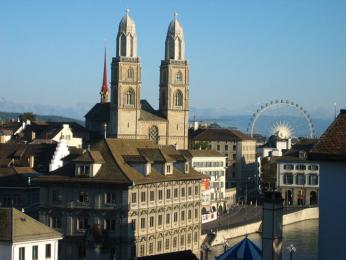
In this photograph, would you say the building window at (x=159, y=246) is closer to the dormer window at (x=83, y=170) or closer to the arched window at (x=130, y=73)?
the dormer window at (x=83, y=170)

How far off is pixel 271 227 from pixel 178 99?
10321cm

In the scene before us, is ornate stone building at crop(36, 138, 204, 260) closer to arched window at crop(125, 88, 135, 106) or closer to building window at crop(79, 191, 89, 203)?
building window at crop(79, 191, 89, 203)

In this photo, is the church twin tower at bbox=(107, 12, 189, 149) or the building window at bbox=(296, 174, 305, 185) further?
the building window at bbox=(296, 174, 305, 185)

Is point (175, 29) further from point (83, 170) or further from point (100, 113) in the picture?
point (83, 170)

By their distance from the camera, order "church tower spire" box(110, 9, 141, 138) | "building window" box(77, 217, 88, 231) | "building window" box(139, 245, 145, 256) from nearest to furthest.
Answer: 1. "building window" box(77, 217, 88, 231)
2. "building window" box(139, 245, 145, 256)
3. "church tower spire" box(110, 9, 141, 138)

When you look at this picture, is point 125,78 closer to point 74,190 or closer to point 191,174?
point 191,174

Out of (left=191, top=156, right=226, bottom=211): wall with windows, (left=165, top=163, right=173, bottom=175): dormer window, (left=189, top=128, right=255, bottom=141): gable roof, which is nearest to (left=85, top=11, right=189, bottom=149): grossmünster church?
(left=191, top=156, right=226, bottom=211): wall with windows

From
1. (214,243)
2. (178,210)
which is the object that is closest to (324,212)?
(178,210)

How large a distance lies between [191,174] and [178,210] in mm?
3500

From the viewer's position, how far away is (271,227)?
25.5m

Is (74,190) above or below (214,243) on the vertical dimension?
above

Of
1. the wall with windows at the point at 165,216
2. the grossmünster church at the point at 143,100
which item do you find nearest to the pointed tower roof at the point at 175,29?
the grossmünster church at the point at 143,100

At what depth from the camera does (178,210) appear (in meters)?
61.9

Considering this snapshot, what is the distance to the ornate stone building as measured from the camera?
181ft
